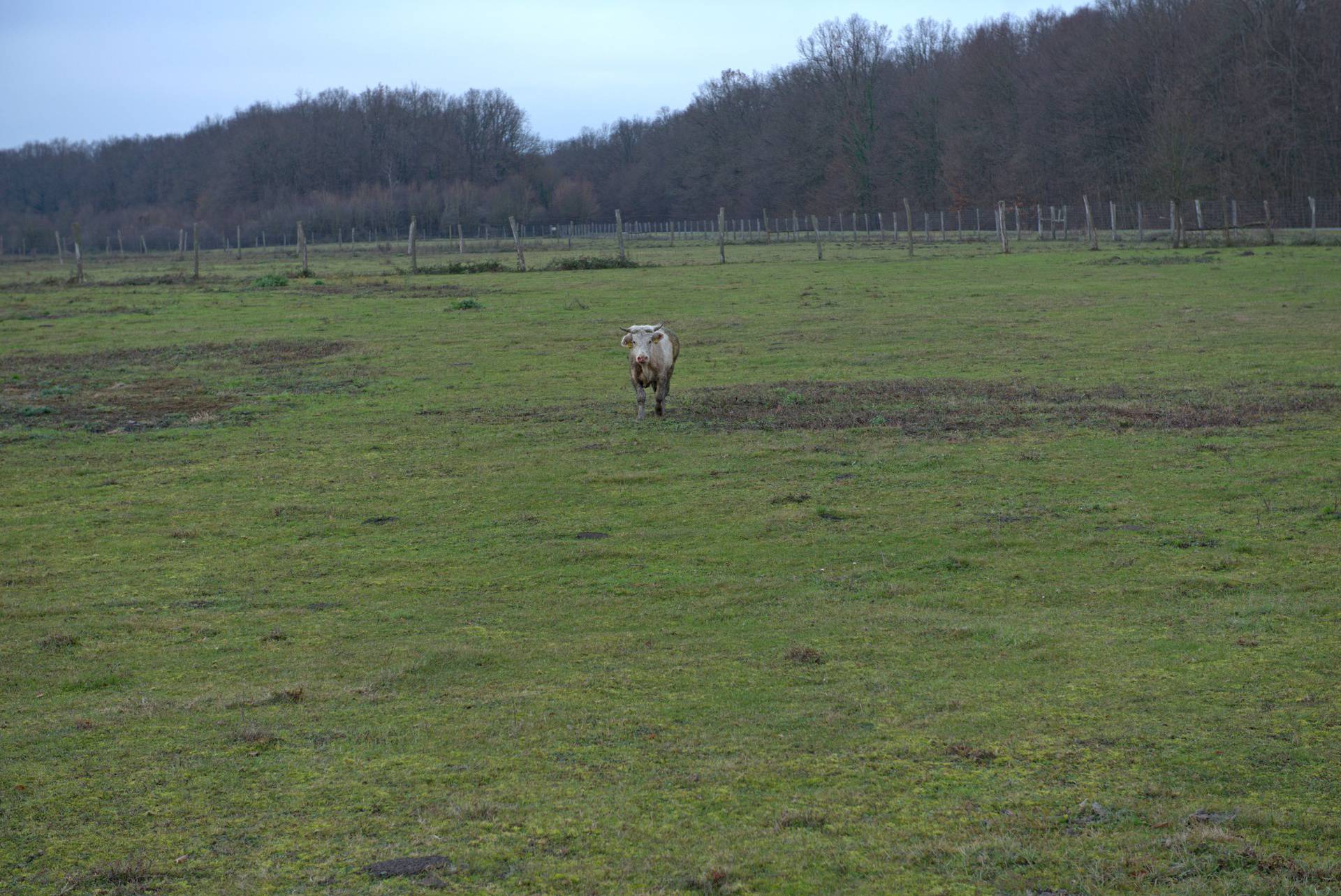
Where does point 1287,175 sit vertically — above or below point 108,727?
above

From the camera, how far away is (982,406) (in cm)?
1606

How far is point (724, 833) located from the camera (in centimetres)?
511

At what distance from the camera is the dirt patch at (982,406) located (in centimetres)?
1477

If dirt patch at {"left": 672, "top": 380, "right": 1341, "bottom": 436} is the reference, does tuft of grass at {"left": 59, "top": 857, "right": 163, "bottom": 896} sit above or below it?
below

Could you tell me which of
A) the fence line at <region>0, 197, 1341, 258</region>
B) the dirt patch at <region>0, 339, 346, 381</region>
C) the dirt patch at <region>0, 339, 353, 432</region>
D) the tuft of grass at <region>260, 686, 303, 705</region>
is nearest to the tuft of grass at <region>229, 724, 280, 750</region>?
the tuft of grass at <region>260, 686, 303, 705</region>

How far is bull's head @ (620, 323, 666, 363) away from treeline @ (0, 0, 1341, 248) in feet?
132

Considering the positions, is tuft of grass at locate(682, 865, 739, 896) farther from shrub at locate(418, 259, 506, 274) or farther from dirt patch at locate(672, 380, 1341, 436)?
shrub at locate(418, 259, 506, 274)

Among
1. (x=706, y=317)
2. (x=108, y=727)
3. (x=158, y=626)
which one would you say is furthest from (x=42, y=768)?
(x=706, y=317)

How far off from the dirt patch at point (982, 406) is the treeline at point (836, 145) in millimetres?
37041

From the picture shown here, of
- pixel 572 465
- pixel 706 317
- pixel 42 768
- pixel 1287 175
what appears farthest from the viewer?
pixel 1287 175

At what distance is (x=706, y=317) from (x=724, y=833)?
23.8 metres

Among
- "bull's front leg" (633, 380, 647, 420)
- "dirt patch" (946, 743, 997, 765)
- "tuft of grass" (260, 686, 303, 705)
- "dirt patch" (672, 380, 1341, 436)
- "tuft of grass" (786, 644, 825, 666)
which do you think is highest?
→ "bull's front leg" (633, 380, 647, 420)

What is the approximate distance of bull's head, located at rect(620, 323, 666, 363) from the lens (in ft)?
51.4

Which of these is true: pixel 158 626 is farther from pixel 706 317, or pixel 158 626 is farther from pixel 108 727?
pixel 706 317
